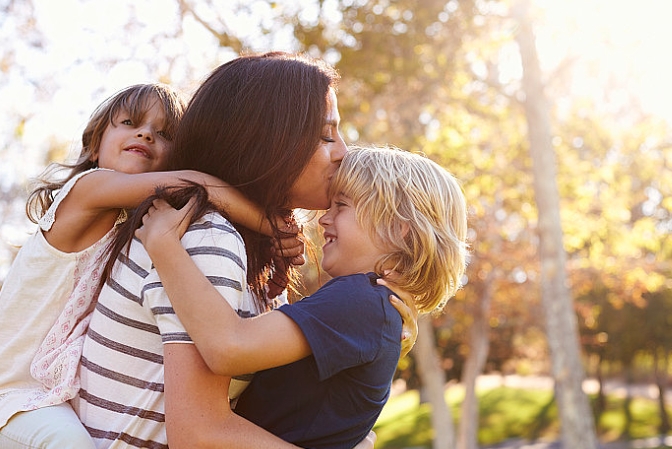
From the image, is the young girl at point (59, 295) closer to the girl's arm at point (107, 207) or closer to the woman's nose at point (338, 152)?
the girl's arm at point (107, 207)

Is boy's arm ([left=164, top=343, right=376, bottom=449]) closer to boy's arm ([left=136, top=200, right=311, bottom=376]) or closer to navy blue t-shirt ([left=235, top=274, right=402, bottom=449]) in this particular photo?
boy's arm ([left=136, top=200, right=311, bottom=376])

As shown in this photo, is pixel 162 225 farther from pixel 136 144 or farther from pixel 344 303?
pixel 136 144

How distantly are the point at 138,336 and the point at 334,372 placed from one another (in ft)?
1.58

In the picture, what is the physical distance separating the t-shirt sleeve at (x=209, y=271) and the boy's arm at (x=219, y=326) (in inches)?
1.2

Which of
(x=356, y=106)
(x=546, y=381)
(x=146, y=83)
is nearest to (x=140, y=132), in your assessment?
(x=146, y=83)

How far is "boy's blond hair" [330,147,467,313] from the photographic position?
2154mm

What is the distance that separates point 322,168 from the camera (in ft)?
7.32

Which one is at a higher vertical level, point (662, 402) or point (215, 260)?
point (215, 260)

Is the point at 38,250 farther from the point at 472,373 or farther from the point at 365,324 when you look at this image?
the point at 472,373

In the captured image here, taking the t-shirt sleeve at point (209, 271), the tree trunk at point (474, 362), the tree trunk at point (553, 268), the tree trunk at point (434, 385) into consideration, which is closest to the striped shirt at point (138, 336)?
the t-shirt sleeve at point (209, 271)

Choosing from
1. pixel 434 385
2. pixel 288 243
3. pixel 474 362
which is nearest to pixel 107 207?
pixel 288 243

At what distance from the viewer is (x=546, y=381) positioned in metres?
29.6

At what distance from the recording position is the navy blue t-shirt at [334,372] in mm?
1819

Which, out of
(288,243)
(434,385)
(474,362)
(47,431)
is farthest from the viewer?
(474,362)
